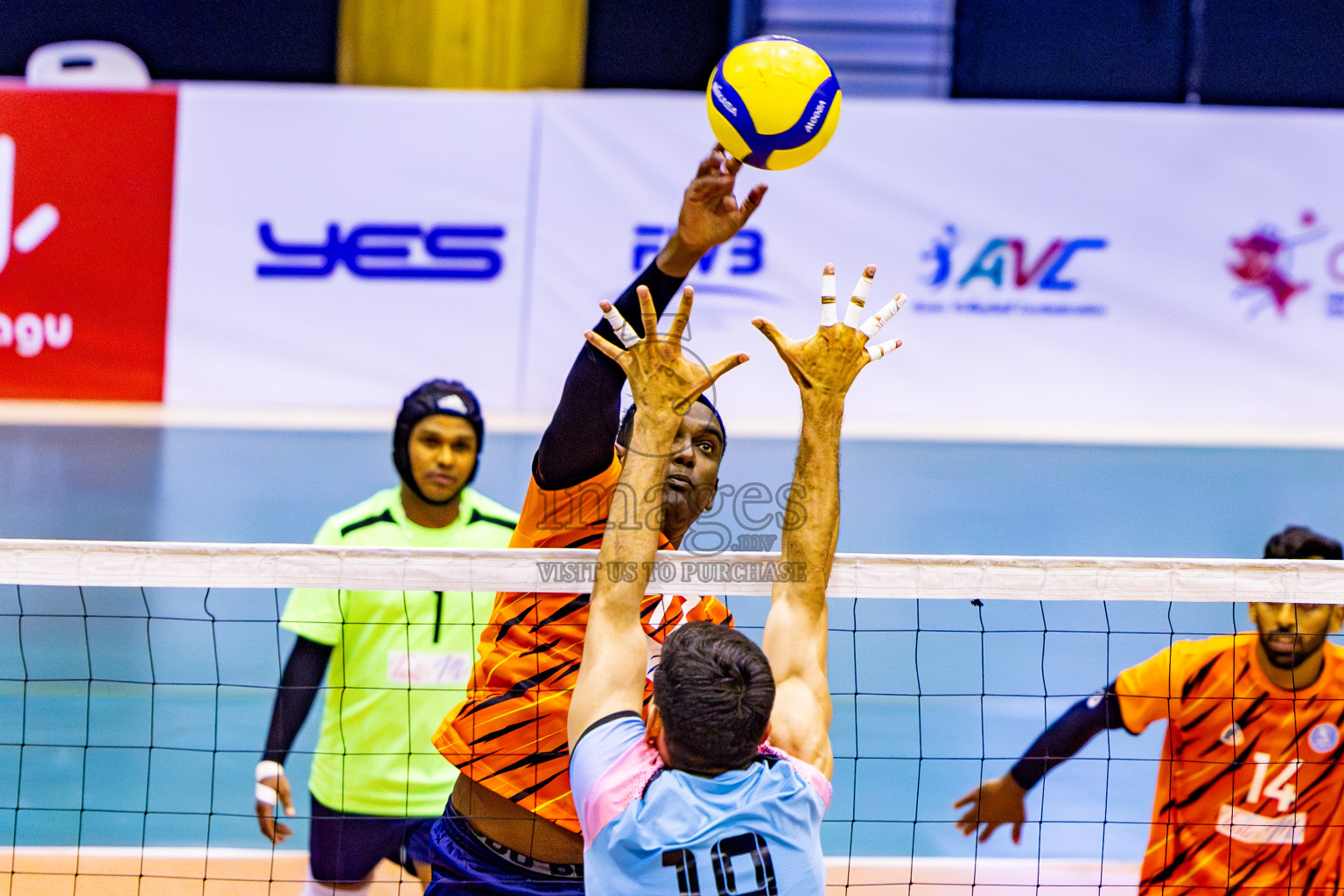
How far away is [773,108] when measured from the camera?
3.37 meters

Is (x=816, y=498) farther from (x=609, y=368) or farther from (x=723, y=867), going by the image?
(x=723, y=867)

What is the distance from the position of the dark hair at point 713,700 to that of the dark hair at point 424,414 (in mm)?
1983

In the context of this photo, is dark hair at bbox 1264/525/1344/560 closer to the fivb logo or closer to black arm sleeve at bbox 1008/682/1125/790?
black arm sleeve at bbox 1008/682/1125/790

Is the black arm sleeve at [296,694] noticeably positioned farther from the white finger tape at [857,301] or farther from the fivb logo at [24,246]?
the fivb logo at [24,246]

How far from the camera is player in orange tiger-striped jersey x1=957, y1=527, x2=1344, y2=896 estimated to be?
11.8 feet

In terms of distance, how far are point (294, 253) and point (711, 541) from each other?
4.41 m

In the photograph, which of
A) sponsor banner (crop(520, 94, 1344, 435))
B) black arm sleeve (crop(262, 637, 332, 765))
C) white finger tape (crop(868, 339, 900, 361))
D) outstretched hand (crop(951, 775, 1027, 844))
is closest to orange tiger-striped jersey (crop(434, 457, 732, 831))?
white finger tape (crop(868, 339, 900, 361))

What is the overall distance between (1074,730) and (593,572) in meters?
1.62

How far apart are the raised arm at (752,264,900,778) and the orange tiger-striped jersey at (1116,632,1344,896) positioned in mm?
1430

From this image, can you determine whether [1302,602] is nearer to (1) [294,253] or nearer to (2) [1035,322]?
(2) [1035,322]

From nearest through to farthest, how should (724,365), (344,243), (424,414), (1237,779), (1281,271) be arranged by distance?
1. (724,365)
2. (1237,779)
3. (424,414)
4. (344,243)
5. (1281,271)

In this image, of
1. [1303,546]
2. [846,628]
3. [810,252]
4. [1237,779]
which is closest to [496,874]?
[1237,779]

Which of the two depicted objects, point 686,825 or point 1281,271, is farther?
point 1281,271

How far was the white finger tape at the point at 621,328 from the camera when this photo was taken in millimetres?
2477
